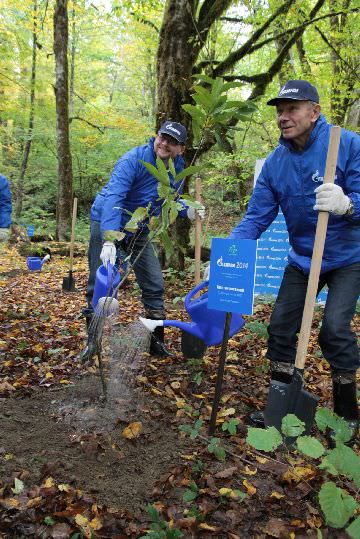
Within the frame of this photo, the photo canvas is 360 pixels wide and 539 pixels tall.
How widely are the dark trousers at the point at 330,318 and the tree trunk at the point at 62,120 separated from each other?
9236 millimetres

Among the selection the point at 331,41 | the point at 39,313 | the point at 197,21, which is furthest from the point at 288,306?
the point at 331,41

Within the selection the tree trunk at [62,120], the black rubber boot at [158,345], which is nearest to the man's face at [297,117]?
the black rubber boot at [158,345]

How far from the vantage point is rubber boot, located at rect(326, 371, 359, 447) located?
93.8 inches

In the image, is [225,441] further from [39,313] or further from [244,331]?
[39,313]

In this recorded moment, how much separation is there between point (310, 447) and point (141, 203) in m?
2.46

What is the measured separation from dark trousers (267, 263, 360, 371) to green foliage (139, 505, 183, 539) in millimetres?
1227

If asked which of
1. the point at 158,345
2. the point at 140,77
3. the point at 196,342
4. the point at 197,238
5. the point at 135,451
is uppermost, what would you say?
the point at 140,77

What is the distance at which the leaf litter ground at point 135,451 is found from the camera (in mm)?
1829

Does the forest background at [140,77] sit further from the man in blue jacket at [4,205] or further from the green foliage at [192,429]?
the man in blue jacket at [4,205]

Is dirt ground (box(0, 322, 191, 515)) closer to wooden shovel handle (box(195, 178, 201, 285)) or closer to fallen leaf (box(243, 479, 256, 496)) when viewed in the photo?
fallen leaf (box(243, 479, 256, 496))

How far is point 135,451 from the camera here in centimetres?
236

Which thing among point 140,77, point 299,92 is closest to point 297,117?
A: point 299,92

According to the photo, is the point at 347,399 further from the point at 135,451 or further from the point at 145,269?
the point at 145,269

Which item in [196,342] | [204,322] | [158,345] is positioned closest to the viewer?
[204,322]
